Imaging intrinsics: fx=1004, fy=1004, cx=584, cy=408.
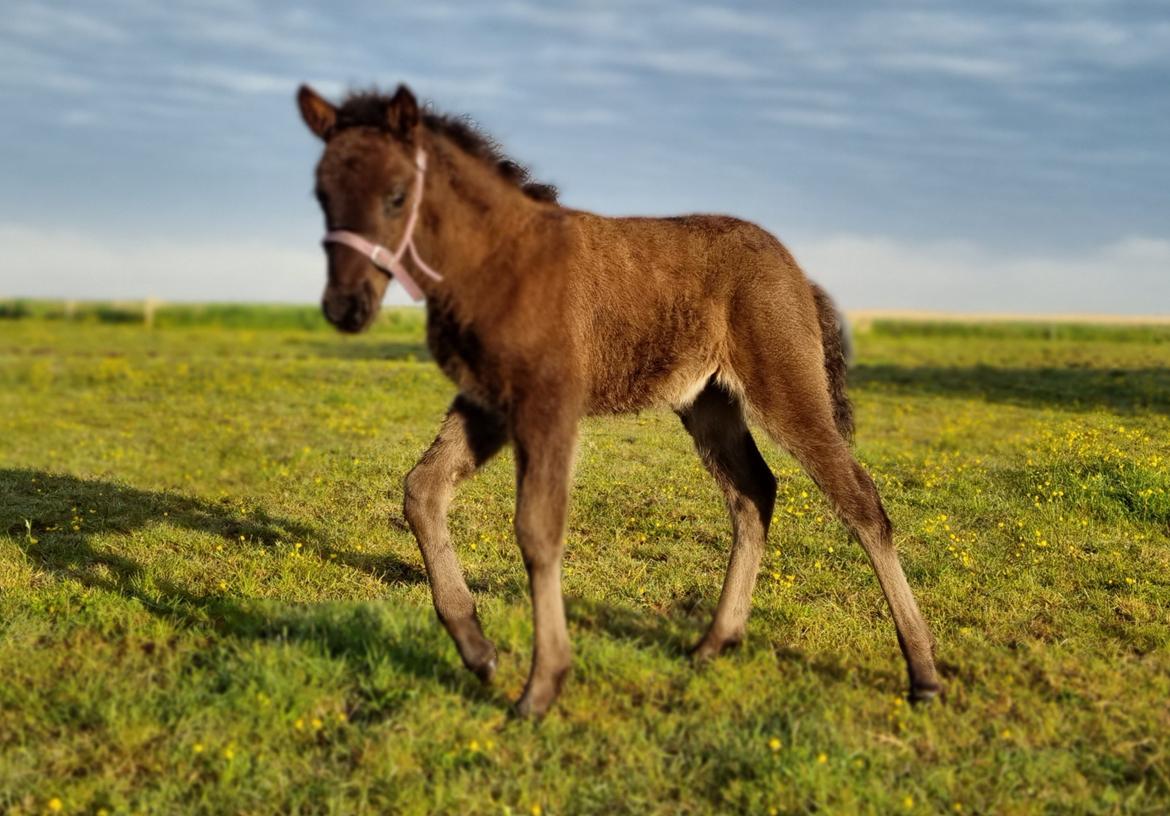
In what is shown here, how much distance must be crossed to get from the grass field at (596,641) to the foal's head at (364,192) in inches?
78.7

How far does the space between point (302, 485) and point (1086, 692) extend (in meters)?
8.43

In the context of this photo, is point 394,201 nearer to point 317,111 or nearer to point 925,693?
point 317,111

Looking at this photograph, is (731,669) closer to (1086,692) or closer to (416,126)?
(1086,692)

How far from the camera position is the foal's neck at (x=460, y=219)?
5090mm

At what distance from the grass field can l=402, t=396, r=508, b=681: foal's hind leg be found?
0.32m

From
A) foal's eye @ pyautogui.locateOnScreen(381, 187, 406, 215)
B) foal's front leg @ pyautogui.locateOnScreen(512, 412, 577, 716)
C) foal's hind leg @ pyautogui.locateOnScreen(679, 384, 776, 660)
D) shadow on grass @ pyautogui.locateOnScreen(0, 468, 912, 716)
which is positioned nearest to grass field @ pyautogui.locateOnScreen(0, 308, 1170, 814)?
shadow on grass @ pyautogui.locateOnScreen(0, 468, 912, 716)

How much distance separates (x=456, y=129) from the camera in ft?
17.5

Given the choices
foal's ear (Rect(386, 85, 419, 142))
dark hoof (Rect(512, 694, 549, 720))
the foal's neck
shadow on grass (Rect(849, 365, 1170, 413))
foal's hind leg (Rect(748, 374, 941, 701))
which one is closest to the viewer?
foal's ear (Rect(386, 85, 419, 142))

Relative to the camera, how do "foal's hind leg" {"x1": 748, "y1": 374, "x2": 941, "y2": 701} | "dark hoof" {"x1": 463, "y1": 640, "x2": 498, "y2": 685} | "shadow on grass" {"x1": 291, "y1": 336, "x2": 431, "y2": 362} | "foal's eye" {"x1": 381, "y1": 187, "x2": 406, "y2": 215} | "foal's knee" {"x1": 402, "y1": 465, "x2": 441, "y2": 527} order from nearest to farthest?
"foal's eye" {"x1": 381, "y1": 187, "x2": 406, "y2": 215} < "dark hoof" {"x1": 463, "y1": 640, "x2": 498, "y2": 685} < "foal's hind leg" {"x1": 748, "y1": 374, "x2": 941, "y2": 701} < "foal's knee" {"x1": 402, "y1": 465, "x2": 441, "y2": 527} < "shadow on grass" {"x1": 291, "y1": 336, "x2": 431, "y2": 362}

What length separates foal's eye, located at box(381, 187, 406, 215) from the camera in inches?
191

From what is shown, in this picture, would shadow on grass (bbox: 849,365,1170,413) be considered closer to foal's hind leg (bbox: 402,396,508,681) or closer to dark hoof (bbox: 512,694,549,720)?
foal's hind leg (bbox: 402,396,508,681)

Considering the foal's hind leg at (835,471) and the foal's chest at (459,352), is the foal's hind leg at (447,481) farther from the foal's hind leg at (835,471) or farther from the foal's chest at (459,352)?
the foal's hind leg at (835,471)

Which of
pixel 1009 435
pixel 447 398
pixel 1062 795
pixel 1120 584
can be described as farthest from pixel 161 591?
pixel 1009 435

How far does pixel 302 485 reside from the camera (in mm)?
11531
